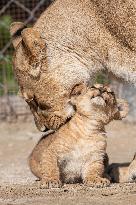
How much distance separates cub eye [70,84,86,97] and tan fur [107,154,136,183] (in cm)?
77

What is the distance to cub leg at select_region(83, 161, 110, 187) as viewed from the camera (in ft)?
19.2

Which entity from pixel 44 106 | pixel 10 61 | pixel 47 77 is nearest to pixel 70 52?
pixel 47 77

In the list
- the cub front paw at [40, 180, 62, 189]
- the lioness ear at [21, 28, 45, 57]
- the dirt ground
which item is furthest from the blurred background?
the cub front paw at [40, 180, 62, 189]

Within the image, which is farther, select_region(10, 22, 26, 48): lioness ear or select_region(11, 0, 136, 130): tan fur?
select_region(10, 22, 26, 48): lioness ear

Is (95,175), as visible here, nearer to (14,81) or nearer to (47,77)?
(47,77)

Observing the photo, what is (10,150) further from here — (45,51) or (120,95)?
(45,51)

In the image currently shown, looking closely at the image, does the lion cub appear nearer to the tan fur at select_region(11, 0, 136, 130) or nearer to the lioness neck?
the tan fur at select_region(11, 0, 136, 130)

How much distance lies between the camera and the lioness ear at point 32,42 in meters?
6.21

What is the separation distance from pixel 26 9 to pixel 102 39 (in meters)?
5.15

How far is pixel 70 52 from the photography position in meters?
6.36

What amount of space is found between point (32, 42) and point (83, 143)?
90 cm

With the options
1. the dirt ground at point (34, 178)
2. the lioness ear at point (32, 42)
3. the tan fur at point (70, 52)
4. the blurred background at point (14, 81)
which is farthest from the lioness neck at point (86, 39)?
the blurred background at point (14, 81)

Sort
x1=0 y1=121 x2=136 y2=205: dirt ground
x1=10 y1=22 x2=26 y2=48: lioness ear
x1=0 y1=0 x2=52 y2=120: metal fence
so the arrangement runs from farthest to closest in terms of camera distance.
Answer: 1. x1=0 y1=0 x2=52 y2=120: metal fence
2. x1=10 y1=22 x2=26 y2=48: lioness ear
3. x1=0 y1=121 x2=136 y2=205: dirt ground

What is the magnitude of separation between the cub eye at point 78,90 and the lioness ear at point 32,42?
411 mm
